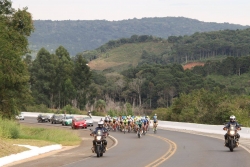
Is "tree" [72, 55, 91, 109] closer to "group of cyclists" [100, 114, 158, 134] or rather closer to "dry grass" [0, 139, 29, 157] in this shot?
"group of cyclists" [100, 114, 158, 134]

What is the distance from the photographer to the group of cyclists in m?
44.8

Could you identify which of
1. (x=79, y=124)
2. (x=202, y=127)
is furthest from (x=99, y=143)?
(x=79, y=124)

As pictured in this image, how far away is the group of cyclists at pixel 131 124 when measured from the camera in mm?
44784

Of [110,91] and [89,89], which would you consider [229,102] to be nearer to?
[89,89]

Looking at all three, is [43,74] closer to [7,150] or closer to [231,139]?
[231,139]

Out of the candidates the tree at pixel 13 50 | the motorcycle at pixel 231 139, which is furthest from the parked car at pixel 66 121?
the motorcycle at pixel 231 139

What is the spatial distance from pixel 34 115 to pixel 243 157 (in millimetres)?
77540

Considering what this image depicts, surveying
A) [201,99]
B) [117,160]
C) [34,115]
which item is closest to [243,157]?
[117,160]

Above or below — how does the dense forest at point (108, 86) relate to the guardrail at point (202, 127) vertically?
above

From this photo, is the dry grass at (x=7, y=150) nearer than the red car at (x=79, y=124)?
Yes

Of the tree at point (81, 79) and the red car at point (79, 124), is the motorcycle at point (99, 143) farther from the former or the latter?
the tree at point (81, 79)

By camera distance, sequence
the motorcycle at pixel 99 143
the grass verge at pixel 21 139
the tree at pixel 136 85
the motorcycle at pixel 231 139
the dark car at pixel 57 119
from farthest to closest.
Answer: the tree at pixel 136 85 < the dark car at pixel 57 119 < the motorcycle at pixel 231 139 < the grass verge at pixel 21 139 < the motorcycle at pixel 99 143

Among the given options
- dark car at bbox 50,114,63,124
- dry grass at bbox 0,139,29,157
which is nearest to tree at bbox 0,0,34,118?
dry grass at bbox 0,139,29,157

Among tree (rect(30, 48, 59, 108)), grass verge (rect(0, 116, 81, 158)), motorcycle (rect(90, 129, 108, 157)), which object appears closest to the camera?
motorcycle (rect(90, 129, 108, 157))
